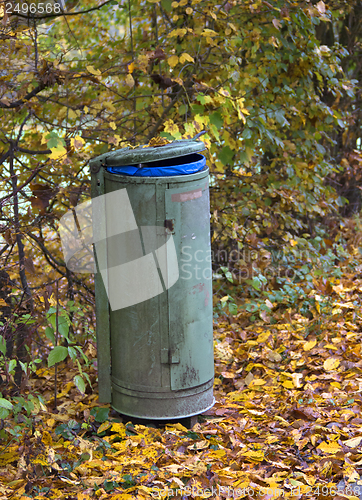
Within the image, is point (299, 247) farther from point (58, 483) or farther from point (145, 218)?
point (58, 483)

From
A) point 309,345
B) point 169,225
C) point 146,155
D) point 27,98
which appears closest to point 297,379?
point 309,345

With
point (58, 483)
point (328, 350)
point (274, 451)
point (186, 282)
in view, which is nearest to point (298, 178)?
point (328, 350)

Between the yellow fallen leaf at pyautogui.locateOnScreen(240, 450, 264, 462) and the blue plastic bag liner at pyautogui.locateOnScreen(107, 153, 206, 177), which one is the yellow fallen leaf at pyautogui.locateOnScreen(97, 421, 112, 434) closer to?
the yellow fallen leaf at pyautogui.locateOnScreen(240, 450, 264, 462)

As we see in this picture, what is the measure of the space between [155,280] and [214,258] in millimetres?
2650

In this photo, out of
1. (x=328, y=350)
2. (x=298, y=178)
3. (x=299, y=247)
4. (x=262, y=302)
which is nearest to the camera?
(x=328, y=350)

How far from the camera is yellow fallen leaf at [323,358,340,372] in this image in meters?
3.90

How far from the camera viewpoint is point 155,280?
309 cm

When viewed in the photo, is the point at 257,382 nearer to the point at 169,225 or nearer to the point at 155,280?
the point at 155,280

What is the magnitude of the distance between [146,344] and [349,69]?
18.5ft

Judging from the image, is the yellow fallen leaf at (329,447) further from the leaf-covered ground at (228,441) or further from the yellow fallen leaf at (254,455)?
the yellow fallen leaf at (254,455)

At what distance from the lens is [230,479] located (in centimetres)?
273

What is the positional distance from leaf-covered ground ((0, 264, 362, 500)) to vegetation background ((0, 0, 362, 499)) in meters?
0.01

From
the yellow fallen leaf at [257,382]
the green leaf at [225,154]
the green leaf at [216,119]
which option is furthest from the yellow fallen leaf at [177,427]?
the green leaf at [225,154]

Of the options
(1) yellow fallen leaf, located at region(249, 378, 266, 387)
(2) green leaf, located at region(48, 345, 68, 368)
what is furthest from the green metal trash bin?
(1) yellow fallen leaf, located at region(249, 378, 266, 387)
